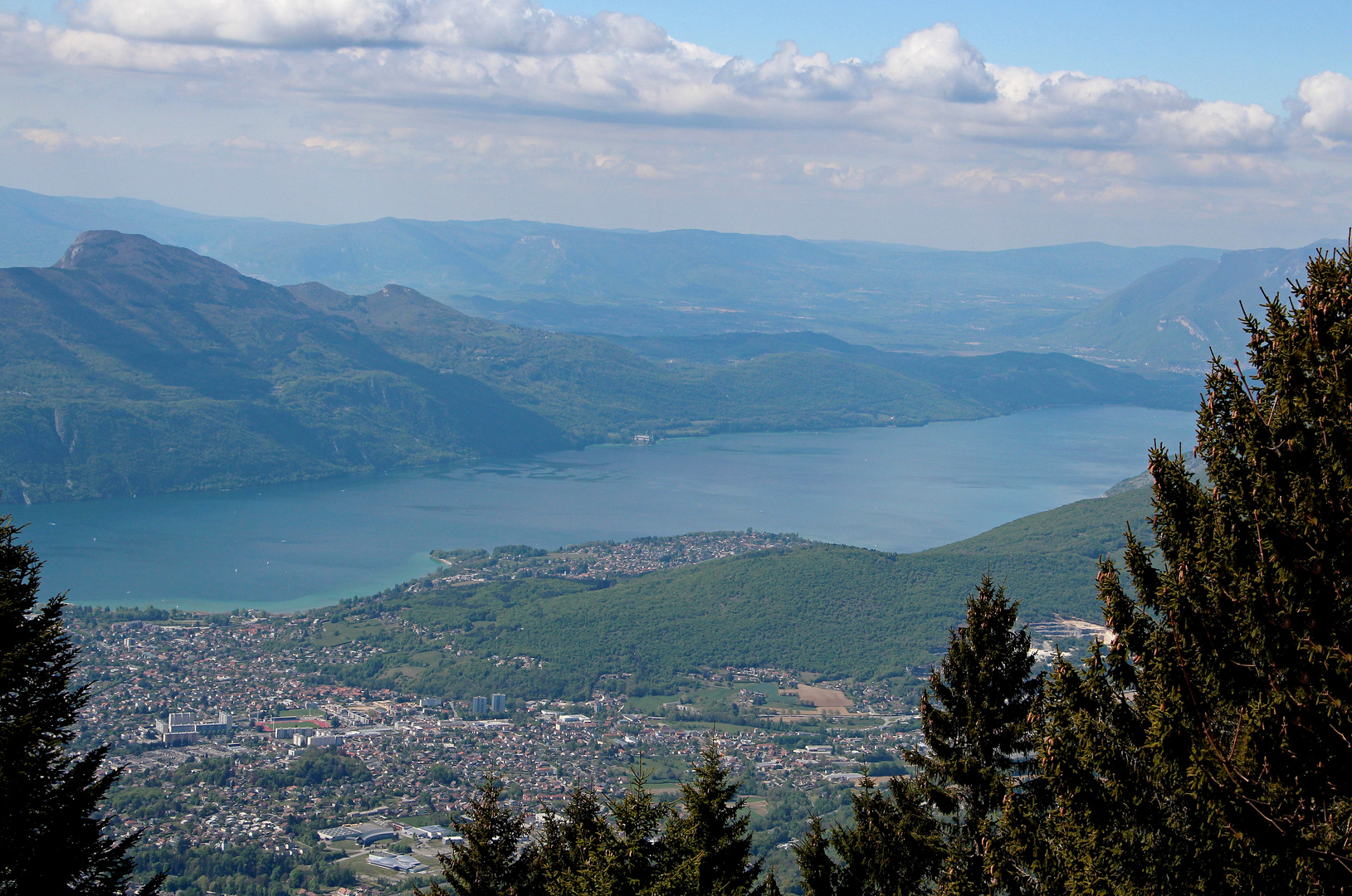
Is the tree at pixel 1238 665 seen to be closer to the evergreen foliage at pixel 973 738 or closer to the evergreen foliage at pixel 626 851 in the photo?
the evergreen foliage at pixel 973 738

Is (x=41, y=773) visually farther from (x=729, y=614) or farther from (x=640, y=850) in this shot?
(x=729, y=614)

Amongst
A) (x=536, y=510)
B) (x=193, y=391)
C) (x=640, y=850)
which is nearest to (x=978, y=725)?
(x=640, y=850)

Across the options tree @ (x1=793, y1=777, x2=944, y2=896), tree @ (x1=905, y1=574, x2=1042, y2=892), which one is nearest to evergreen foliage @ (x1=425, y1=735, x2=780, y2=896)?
tree @ (x1=793, y1=777, x2=944, y2=896)

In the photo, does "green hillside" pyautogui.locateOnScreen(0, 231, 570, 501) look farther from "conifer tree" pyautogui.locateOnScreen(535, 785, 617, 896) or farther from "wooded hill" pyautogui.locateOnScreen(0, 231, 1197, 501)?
"conifer tree" pyautogui.locateOnScreen(535, 785, 617, 896)

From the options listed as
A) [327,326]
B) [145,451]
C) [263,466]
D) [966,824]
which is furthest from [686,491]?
[966,824]

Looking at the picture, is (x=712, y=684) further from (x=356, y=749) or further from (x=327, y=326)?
(x=327, y=326)
